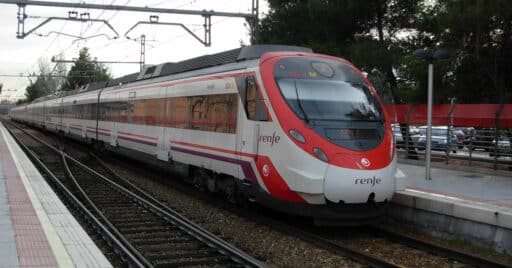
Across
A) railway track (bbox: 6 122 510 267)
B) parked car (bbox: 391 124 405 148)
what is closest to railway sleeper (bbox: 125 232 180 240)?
railway track (bbox: 6 122 510 267)

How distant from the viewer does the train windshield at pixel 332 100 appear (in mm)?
8719

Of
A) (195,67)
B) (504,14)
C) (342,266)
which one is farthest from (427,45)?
(342,266)

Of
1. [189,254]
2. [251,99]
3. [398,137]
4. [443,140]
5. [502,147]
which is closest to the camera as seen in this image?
[189,254]

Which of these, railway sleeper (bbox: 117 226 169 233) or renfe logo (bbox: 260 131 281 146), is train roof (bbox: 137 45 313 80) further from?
railway sleeper (bbox: 117 226 169 233)

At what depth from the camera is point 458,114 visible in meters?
15.0

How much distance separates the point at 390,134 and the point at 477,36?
6857mm

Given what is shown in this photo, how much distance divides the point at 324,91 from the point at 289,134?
3.81 feet

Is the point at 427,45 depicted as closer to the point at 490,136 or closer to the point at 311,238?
the point at 490,136

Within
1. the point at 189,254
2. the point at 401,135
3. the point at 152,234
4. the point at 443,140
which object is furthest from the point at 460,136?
the point at 189,254

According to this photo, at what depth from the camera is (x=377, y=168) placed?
857cm

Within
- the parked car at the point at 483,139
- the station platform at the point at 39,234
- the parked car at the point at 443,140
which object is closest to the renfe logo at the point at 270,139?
the station platform at the point at 39,234

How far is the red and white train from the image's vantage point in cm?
836

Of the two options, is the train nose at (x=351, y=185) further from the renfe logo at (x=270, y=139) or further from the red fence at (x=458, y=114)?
the red fence at (x=458, y=114)

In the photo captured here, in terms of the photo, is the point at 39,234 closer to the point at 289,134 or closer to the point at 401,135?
the point at 289,134
